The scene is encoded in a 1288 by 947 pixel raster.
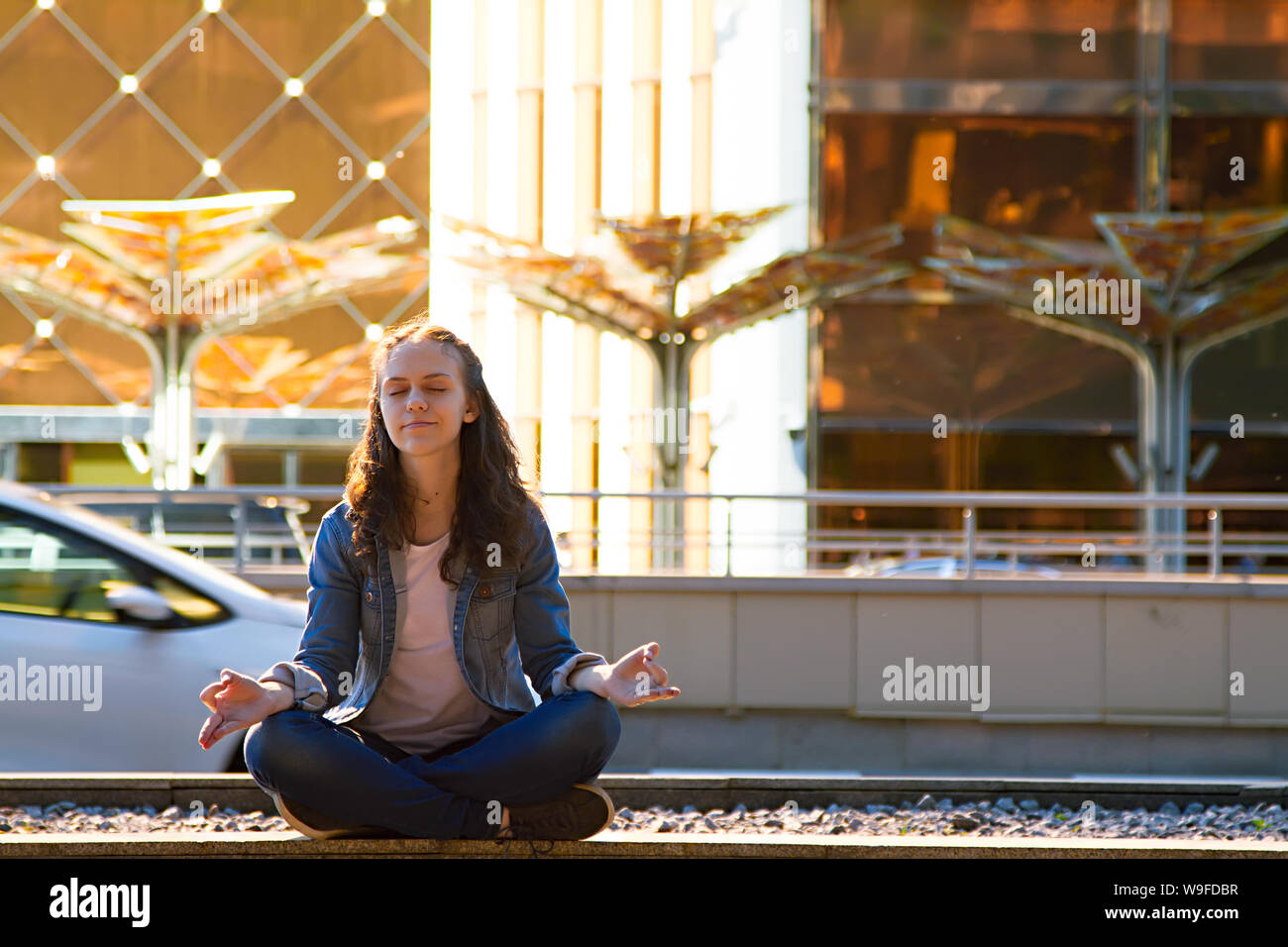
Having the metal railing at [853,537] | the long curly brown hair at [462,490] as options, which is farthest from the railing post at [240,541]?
the long curly brown hair at [462,490]

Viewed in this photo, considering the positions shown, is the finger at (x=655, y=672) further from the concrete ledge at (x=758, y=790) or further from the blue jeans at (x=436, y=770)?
the concrete ledge at (x=758, y=790)

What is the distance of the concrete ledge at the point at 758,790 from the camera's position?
436 centimetres

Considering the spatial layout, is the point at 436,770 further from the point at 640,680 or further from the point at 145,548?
the point at 145,548

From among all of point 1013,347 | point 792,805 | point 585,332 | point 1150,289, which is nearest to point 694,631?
point 792,805

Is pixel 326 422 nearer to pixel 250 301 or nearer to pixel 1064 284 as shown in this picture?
pixel 250 301

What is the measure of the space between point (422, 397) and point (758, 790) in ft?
6.41

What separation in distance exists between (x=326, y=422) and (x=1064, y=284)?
16343 millimetres

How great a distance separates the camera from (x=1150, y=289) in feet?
58.5

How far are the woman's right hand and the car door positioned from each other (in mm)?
3084

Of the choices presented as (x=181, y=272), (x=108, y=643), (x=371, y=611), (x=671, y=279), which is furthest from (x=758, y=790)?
(x=181, y=272)

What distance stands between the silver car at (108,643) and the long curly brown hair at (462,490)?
2812 millimetres

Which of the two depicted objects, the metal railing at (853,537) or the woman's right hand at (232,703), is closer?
the woman's right hand at (232,703)

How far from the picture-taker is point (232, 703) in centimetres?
276
